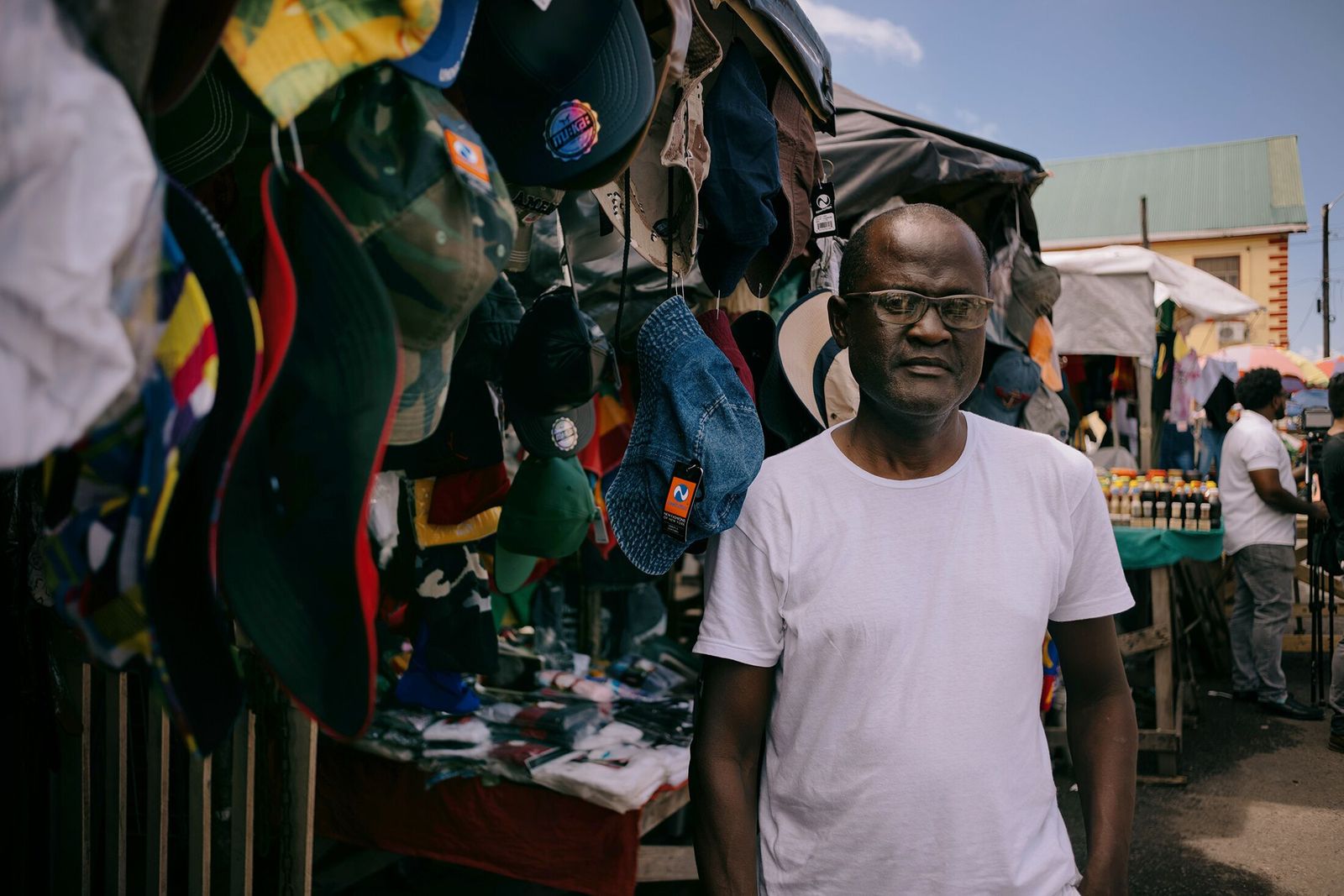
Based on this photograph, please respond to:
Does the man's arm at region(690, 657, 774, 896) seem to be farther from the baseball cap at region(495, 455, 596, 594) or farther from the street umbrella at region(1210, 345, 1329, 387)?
the street umbrella at region(1210, 345, 1329, 387)

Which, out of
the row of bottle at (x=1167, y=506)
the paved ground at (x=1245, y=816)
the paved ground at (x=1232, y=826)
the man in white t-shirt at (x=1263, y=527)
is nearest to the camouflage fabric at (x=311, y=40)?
the paved ground at (x=1232, y=826)

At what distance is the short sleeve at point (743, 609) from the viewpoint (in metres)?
1.53

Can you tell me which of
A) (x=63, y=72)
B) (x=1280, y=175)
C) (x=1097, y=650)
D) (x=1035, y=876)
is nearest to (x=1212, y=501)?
(x=1097, y=650)

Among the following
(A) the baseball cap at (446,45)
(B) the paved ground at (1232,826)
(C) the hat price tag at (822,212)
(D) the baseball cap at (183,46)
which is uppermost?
(C) the hat price tag at (822,212)

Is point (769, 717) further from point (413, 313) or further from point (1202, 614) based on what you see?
point (1202, 614)

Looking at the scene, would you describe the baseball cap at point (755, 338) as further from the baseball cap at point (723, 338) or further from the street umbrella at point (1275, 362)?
the street umbrella at point (1275, 362)

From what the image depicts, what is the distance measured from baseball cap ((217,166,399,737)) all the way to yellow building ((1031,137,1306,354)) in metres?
26.0

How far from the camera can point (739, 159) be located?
182 centimetres

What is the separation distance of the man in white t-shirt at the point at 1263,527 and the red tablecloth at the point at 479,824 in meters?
5.06

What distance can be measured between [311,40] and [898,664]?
1219 millimetres

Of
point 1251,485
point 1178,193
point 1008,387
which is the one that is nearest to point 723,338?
point 1008,387

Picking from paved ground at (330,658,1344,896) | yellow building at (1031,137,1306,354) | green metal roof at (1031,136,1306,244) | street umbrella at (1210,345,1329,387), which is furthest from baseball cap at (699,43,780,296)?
green metal roof at (1031,136,1306,244)

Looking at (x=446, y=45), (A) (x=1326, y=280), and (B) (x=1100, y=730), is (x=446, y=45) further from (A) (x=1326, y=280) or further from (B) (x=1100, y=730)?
(A) (x=1326, y=280)

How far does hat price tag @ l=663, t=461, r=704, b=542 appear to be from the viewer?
144cm
